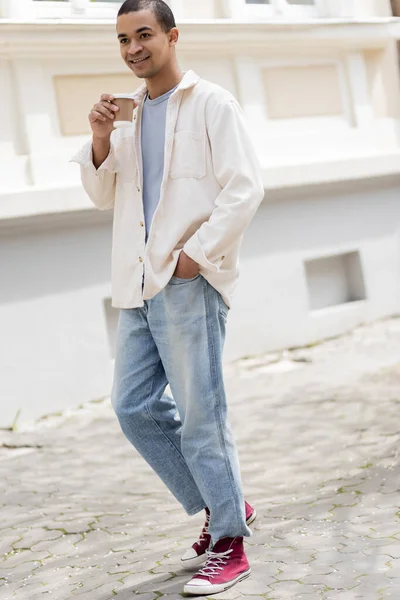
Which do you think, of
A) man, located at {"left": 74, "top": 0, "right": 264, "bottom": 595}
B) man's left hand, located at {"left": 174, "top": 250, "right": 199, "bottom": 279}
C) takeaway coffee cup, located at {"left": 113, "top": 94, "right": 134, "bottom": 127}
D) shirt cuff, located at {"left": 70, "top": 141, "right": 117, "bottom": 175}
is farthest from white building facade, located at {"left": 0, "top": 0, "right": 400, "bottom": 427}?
man's left hand, located at {"left": 174, "top": 250, "right": 199, "bottom": 279}

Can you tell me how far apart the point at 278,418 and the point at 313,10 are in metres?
4.17

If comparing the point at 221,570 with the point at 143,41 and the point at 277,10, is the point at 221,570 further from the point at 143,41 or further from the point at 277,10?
the point at 277,10

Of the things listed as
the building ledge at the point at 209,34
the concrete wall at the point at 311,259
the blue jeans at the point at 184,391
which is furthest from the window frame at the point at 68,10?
the blue jeans at the point at 184,391

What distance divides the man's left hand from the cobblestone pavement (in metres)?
1.12

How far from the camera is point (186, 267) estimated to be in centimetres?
352

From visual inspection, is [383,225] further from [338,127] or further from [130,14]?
[130,14]

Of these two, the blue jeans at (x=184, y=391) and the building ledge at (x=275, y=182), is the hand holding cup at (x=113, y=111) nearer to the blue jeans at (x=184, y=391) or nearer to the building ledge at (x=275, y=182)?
the blue jeans at (x=184, y=391)

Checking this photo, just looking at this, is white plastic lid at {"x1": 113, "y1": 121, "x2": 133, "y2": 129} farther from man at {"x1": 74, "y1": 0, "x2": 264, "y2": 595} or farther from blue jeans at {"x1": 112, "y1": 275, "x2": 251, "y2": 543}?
blue jeans at {"x1": 112, "y1": 275, "x2": 251, "y2": 543}

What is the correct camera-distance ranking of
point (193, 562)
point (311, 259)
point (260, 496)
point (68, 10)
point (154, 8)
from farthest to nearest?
point (311, 259) → point (68, 10) → point (260, 496) → point (193, 562) → point (154, 8)

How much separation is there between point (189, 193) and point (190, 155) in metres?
0.13

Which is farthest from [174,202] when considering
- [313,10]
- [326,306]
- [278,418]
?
[313,10]

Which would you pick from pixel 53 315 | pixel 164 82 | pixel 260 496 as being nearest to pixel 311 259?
pixel 53 315

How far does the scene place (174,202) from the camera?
11.8ft

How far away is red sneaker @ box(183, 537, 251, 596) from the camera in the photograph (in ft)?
11.8
